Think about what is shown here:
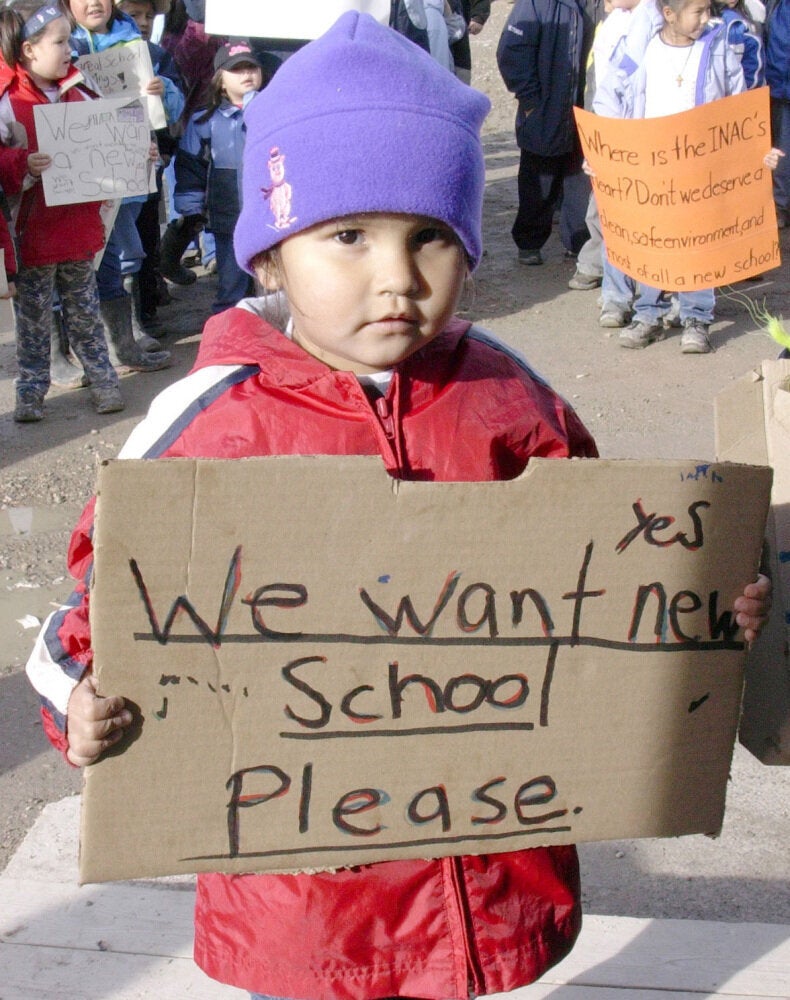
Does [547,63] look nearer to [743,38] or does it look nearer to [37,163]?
[743,38]

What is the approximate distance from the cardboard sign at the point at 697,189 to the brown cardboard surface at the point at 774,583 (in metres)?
3.91

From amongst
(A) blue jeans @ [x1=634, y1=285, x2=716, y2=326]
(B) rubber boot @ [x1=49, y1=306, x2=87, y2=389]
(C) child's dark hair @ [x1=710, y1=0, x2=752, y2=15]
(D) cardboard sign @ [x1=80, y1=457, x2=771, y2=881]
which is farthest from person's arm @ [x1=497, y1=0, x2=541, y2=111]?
(D) cardboard sign @ [x1=80, y1=457, x2=771, y2=881]

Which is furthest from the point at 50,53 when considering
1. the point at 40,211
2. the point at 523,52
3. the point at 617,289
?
the point at 523,52

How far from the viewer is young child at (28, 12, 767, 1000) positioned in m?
1.51

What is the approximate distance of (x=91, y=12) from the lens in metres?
5.98

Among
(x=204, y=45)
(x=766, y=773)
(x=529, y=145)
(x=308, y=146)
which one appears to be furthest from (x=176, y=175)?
(x=308, y=146)

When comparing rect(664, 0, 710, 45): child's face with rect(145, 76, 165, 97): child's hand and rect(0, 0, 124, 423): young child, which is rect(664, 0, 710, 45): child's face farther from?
rect(0, 0, 124, 423): young child

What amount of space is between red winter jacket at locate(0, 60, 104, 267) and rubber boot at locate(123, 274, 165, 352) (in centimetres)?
103

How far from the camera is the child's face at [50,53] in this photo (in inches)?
204

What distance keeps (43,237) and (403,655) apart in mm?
4599

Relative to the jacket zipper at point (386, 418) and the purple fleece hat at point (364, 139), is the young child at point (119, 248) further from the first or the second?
the jacket zipper at point (386, 418)

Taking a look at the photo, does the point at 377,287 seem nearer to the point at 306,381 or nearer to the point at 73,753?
the point at 306,381

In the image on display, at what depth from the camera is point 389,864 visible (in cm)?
159

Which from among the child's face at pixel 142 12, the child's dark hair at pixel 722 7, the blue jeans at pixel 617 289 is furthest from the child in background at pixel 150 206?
the child's dark hair at pixel 722 7
